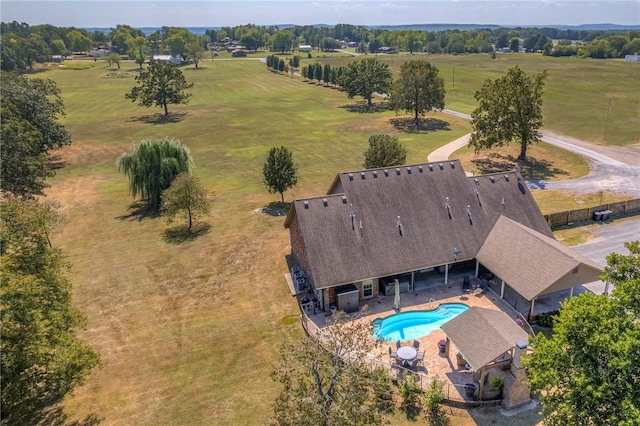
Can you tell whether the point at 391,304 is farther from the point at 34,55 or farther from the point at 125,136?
the point at 34,55

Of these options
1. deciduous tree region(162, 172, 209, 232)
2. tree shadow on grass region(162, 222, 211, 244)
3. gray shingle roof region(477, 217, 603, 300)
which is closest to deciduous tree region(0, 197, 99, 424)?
deciduous tree region(162, 172, 209, 232)

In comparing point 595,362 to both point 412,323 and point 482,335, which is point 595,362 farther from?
point 412,323

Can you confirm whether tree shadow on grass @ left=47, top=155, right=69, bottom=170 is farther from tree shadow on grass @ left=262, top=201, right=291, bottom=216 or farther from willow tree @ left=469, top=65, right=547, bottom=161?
willow tree @ left=469, top=65, right=547, bottom=161

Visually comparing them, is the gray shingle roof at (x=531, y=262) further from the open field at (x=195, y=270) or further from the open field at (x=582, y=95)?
the open field at (x=582, y=95)

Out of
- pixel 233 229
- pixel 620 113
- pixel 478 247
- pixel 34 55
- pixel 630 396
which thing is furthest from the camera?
pixel 34 55

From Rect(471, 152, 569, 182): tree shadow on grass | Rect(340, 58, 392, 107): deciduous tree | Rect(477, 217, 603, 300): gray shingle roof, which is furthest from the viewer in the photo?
Rect(340, 58, 392, 107): deciduous tree

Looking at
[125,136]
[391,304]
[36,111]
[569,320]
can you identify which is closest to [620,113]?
[391,304]
